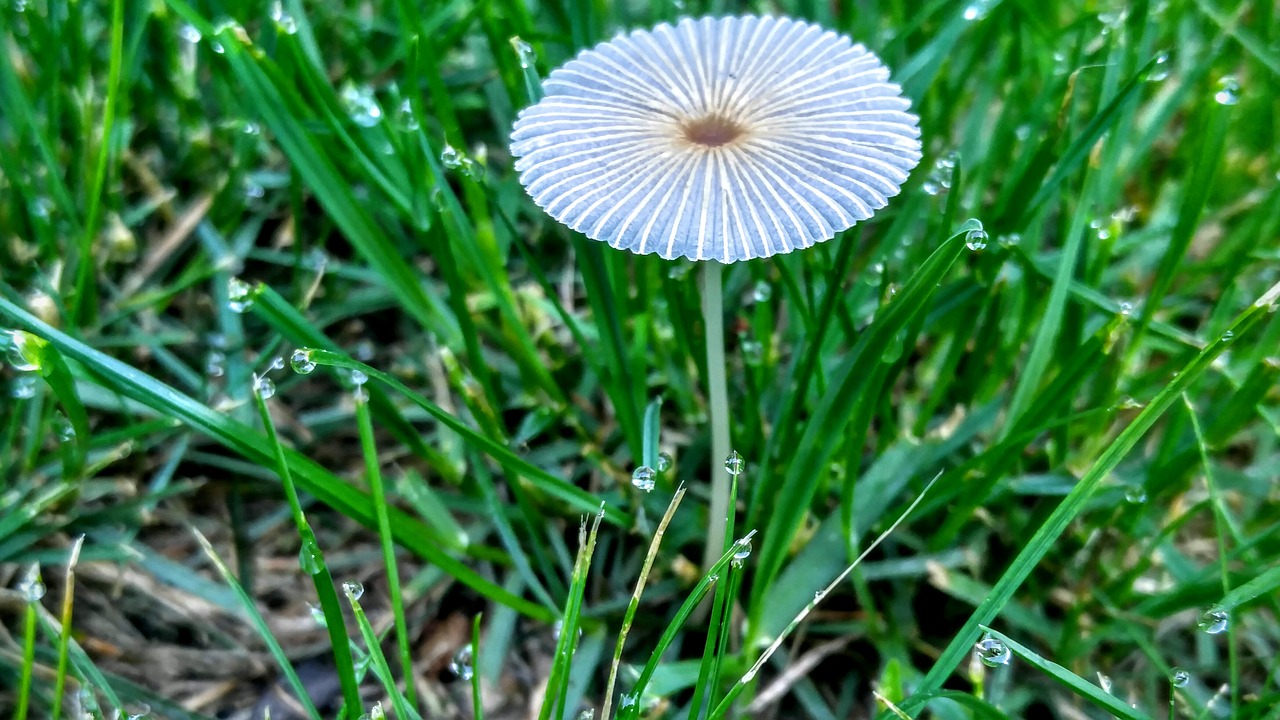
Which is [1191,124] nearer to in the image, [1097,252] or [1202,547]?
[1097,252]

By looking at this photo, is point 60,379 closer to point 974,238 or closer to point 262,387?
point 262,387

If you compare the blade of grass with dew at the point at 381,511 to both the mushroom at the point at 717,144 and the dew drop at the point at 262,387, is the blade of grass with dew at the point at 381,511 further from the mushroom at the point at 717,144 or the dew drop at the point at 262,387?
the mushroom at the point at 717,144

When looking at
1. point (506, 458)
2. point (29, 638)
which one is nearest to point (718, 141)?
point (506, 458)

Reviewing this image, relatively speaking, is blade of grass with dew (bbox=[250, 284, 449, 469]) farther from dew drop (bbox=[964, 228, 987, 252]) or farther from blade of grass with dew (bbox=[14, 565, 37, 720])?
dew drop (bbox=[964, 228, 987, 252])

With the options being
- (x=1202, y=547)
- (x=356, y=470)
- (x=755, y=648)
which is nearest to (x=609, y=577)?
(x=755, y=648)

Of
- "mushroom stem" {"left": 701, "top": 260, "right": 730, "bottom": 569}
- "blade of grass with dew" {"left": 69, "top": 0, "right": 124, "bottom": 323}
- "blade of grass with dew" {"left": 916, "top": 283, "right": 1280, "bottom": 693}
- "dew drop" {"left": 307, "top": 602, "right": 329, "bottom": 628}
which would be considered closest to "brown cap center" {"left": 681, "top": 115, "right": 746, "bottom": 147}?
"mushroom stem" {"left": 701, "top": 260, "right": 730, "bottom": 569}

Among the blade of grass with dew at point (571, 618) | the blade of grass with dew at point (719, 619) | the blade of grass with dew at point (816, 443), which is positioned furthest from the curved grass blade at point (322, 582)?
the blade of grass with dew at point (816, 443)
